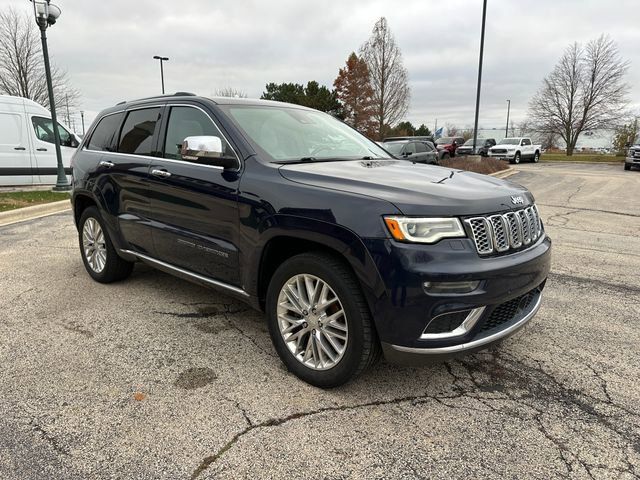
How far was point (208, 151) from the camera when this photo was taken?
3055 mm

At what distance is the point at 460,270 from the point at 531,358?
53.7 inches

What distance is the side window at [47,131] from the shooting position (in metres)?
12.0

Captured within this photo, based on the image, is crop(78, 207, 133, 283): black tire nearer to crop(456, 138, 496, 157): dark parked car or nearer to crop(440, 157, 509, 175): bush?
crop(440, 157, 509, 175): bush

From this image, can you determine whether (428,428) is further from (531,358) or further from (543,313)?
(543,313)

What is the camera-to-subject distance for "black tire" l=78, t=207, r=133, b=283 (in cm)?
460

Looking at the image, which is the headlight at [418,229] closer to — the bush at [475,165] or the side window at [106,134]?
the side window at [106,134]

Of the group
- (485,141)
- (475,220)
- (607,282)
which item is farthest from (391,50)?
(475,220)

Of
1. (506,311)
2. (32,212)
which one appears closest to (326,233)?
(506,311)

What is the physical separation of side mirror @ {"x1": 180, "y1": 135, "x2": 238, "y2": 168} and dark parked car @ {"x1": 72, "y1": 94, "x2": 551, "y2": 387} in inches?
0.4

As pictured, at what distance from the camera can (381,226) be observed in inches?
95.0

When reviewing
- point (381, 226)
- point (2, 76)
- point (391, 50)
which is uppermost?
point (391, 50)

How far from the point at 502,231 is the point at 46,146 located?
12890mm

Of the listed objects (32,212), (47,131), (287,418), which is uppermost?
(47,131)

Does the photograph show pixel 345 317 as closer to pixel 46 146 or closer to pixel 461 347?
pixel 461 347
